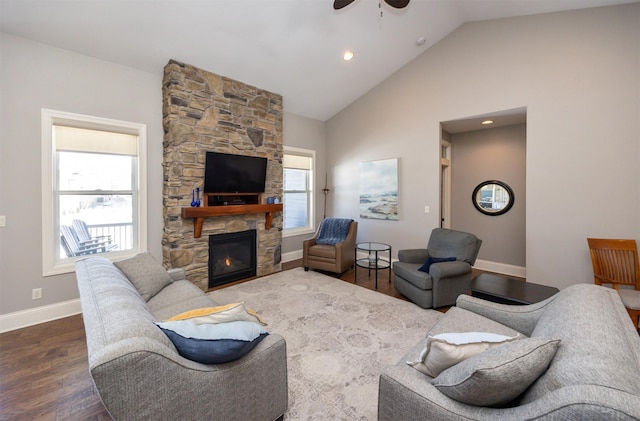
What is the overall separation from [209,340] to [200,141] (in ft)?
10.7

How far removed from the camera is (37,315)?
2.91 meters

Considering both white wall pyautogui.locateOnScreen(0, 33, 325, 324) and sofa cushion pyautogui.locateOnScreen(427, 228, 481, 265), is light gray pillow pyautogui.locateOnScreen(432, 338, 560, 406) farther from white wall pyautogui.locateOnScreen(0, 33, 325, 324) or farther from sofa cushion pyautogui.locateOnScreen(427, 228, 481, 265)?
white wall pyautogui.locateOnScreen(0, 33, 325, 324)

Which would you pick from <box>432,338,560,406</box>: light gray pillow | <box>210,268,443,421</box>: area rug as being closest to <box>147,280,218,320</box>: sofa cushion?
<box>210,268,443,421</box>: area rug

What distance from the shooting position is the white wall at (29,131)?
2.72 metres

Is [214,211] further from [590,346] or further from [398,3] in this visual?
[590,346]

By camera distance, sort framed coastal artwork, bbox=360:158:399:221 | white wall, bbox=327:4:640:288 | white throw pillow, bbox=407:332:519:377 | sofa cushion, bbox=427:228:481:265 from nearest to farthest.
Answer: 1. white throw pillow, bbox=407:332:519:377
2. white wall, bbox=327:4:640:288
3. sofa cushion, bbox=427:228:481:265
4. framed coastal artwork, bbox=360:158:399:221

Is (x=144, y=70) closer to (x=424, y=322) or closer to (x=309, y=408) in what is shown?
(x=309, y=408)

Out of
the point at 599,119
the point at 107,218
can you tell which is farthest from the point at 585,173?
the point at 107,218

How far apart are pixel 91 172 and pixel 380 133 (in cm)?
455

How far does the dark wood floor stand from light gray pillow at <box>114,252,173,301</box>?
72 centimetres

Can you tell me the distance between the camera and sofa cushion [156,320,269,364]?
122 centimetres

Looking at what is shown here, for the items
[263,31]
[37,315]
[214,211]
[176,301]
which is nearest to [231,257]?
[214,211]

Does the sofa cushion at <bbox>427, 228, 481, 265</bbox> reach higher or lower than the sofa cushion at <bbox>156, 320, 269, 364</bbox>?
higher

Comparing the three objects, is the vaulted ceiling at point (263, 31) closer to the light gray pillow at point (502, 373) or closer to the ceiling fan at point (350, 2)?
the ceiling fan at point (350, 2)
